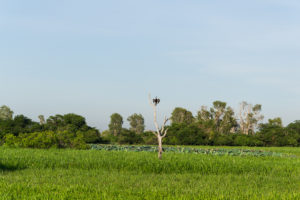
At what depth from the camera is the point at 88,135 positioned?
39250 millimetres

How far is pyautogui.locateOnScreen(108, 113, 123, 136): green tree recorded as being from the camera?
6311cm

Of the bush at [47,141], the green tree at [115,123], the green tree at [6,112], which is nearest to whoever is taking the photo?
the bush at [47,141]

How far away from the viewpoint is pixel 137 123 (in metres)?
67.3

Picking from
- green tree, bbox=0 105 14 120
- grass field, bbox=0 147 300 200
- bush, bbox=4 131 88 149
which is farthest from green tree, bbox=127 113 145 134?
grass field, bbox=0 147 300 200

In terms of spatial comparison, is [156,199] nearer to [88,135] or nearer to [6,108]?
[88,135]

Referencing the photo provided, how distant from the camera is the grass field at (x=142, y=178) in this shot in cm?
840

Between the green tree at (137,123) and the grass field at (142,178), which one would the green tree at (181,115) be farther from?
the grass field at (142,178)

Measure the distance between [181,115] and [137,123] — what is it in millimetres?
10973

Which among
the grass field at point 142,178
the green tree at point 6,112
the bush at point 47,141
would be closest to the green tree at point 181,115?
the green tree at point 6,112

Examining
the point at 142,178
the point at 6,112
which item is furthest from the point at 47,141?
the point at 6,112

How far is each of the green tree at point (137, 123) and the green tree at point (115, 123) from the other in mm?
3419

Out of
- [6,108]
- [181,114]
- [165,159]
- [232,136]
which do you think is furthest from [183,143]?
[6,108]

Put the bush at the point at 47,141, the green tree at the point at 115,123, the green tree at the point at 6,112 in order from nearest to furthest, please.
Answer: the bush at the point at 47,141
the green tree at the point at 6,112
the green tree at the point at 115,123

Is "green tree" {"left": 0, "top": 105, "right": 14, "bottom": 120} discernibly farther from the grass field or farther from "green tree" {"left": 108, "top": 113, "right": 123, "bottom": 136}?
the grass field
